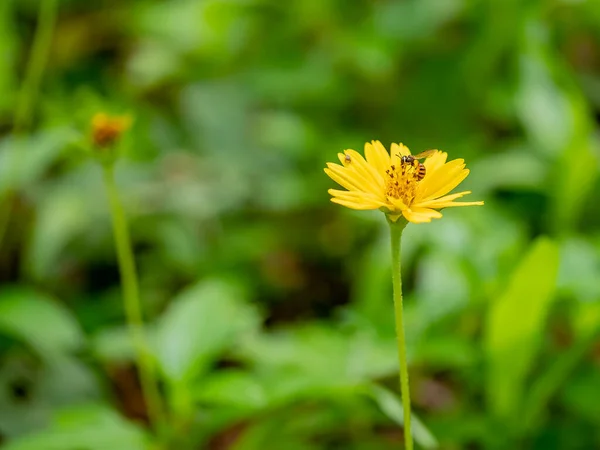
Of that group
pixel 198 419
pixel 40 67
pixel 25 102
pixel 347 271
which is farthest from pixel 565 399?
pixel 40 67

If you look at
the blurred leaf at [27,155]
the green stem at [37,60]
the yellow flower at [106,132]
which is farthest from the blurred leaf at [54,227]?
the yellow flower at [106,132]

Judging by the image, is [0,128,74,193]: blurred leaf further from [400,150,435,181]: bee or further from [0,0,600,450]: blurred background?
[400,150,435,181]: bee

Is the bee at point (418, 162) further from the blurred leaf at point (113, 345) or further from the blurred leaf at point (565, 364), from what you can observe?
the blurred leaf at point (113, 345)

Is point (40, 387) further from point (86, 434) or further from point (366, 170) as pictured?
point (366, 170)

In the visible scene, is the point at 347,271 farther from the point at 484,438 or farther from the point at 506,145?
the point at 484,438

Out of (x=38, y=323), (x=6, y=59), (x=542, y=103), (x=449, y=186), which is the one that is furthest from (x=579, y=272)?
(x=6, y=59)

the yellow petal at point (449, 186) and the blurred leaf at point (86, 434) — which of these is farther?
the blurred leaf at point (86, 434)

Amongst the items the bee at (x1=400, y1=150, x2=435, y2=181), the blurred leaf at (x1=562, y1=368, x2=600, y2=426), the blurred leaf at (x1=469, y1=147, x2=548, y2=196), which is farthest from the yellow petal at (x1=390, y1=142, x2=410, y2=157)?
the blurred leaf at (x1=469, y1=147, x2=548, y2=196)
